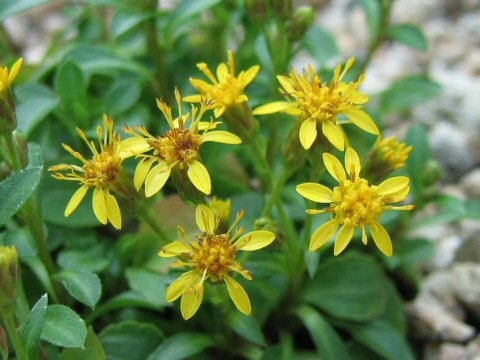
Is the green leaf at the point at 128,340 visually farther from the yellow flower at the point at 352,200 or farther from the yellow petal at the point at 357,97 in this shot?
the yellow petal at the point at 357,97

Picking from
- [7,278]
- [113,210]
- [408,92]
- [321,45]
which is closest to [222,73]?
[113,210]

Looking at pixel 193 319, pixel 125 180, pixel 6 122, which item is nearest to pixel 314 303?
pixel 193 319

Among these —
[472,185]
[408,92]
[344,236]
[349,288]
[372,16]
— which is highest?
[344,236]

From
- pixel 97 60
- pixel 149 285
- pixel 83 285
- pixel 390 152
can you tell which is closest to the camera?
pixel 83 285

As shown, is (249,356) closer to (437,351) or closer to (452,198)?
(437,351)

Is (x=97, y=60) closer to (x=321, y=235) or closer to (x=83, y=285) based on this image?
(x=83, y=285)

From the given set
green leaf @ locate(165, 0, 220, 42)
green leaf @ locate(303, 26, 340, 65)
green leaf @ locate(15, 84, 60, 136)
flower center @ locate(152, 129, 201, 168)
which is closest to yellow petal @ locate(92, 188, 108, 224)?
flower center @ locate(152, 129, 201, 168)

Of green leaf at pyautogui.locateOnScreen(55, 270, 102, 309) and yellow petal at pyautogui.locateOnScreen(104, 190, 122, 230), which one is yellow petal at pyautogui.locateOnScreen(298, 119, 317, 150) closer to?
yellow petal at pyautogui.locateOnScreen(104, 190, 122, 230)
